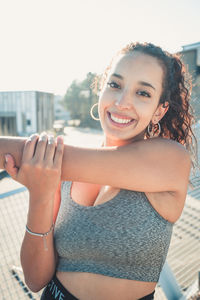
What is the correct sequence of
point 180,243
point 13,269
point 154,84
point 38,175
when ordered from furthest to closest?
point 180,243 → point 13,269 → point 154,84 → point 38,175

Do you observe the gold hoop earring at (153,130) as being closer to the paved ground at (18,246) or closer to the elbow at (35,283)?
the paved ground at (18,246)

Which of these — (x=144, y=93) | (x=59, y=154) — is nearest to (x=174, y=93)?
(x=144, y=93)

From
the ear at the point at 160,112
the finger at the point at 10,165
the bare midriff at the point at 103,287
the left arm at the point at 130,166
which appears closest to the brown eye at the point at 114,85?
the ear at the point at 160,112

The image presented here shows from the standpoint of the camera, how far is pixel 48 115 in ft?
46.4

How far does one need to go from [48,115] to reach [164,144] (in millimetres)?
13827

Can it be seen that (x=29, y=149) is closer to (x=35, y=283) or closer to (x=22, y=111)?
(x=35, y=283)

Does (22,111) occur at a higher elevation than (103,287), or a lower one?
lower

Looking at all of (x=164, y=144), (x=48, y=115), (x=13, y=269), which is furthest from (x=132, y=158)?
(x=48, y=115)

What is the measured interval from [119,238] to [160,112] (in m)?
0.66

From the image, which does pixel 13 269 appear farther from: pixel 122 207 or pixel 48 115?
pixel 48 115

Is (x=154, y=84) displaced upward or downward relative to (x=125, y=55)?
downward

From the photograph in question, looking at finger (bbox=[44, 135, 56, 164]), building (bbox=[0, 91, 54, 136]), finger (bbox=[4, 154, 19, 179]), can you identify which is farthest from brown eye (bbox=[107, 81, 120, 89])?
building (bbox=[0, 91, 54, 136])

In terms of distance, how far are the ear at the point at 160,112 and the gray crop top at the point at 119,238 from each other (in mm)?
444

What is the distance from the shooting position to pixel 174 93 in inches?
48.5
